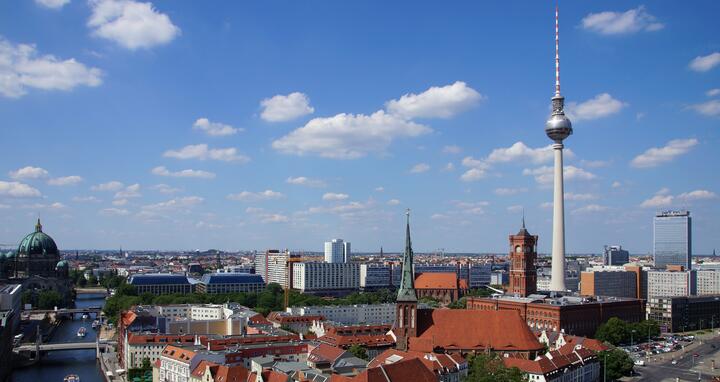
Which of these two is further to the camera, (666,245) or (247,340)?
(666,245)

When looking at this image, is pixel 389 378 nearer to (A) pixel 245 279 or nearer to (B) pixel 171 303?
(B) pixel 171 303

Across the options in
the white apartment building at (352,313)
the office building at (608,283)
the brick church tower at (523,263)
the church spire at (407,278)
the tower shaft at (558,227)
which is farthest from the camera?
the office building at (608,283)

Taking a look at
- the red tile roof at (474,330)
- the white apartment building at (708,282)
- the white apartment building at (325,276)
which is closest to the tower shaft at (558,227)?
the red tile roof at (474,330)

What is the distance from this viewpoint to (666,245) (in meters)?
190

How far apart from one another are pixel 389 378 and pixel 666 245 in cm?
17390

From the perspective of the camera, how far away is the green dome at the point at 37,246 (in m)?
149

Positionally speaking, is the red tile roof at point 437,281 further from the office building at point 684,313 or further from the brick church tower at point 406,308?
the brick church tower at point 406,308

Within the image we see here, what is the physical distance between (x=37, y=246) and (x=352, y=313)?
87.8 meters

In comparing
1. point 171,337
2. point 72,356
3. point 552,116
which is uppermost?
point 552,116

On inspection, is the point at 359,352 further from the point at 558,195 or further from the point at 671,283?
the point at 671,283

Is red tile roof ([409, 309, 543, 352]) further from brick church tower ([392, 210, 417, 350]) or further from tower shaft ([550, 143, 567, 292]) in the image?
tower shaft ([550, 143, 567, 292])

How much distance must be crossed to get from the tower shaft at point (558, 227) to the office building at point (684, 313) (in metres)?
17.7

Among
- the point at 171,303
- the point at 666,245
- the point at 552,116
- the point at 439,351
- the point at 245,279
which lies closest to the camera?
the point at 439,351

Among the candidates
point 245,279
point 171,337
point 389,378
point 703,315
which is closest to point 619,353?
point 389,378
